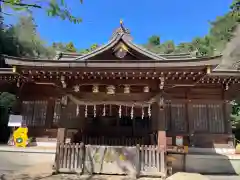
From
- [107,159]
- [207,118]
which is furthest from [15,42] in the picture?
[207,118]

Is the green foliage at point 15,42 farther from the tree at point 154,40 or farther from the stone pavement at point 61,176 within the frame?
the tree at point 154,40

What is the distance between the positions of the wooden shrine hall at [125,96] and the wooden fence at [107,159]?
0.71m

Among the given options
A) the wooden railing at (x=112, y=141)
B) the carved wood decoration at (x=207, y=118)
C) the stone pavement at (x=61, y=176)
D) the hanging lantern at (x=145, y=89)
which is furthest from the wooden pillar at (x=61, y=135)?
the carved wood decoration at (x=207, y=118)

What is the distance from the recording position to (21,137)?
31.7 ft

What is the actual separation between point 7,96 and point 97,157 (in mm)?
10818

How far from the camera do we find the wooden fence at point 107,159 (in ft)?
23.8

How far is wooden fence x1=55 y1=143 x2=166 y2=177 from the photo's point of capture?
725 cm

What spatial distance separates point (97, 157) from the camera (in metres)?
7.48

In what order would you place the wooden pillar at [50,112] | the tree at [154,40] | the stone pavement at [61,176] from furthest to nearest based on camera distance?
the tree at [154,40], the wooden pillar at [50,112], the stone pavement at [61,176]

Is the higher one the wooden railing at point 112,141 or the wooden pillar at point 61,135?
the wooden pillar at point 61,135

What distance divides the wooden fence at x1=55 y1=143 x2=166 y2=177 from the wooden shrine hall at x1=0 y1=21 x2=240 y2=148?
71 centimetres

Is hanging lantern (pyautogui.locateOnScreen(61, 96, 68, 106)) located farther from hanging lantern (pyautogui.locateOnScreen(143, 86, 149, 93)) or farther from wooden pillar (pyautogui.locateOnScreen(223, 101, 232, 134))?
wooden pillar (pyautogui.locateOnScreen(223, 101, 232, 134))

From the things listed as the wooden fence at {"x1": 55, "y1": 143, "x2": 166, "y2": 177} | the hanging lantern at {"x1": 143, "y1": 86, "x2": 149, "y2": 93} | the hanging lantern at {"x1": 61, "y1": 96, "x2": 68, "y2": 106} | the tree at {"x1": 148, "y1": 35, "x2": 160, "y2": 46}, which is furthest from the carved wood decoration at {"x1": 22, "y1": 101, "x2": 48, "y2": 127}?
the tree at {"x1": 148, "y1": 35, "x2": 160, "y2": 46}

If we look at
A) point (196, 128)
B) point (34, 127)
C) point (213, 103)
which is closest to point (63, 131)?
point (34, 127)
